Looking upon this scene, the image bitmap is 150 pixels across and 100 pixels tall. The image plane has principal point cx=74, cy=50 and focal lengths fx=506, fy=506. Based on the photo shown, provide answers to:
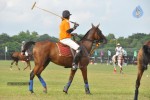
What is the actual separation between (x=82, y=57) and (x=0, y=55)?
3296 inches

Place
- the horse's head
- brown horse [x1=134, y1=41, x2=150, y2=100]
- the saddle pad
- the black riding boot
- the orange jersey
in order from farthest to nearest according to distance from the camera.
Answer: the horse's head, the saddle pad, the black riding boot, the orange jersey, brown horse [x1=134, y1=41, x2=150, y2=100]

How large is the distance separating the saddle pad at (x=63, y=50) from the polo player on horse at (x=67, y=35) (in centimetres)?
19

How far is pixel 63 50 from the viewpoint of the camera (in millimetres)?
19266

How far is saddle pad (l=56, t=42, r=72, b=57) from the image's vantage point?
756 inches

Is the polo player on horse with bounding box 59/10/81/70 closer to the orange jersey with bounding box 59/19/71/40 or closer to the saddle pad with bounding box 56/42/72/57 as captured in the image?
the orange jersey with bounding box 59/19/71/40

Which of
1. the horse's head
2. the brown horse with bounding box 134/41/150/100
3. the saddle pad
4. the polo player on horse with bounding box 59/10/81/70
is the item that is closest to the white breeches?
the polo player on horse with bounding box 59/10/81/70

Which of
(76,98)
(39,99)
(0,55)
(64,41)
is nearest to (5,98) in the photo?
(39,99)

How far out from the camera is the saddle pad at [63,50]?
19.2 m

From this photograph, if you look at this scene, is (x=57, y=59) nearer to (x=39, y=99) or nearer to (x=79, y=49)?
Result: (x=79, y=49)

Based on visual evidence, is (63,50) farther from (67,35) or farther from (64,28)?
(64,28)

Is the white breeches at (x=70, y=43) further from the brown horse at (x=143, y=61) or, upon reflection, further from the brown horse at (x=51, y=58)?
the brown horse at (x=143, y=61)

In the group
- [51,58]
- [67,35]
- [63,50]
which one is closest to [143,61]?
[67,35]

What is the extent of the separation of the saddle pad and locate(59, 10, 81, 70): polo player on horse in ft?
0.62

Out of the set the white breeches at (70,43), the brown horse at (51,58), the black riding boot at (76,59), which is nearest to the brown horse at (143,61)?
the brown horse at (51,58)
